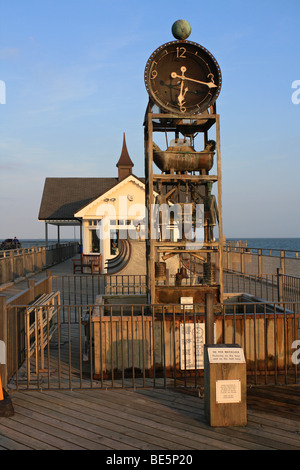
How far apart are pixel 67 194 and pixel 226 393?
3297 cm

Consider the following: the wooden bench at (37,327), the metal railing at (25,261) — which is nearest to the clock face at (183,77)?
the wooden bench at (37,327)

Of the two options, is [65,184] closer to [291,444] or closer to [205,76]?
[205,76]

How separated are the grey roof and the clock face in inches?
913

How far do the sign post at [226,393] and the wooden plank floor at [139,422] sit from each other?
118 mm

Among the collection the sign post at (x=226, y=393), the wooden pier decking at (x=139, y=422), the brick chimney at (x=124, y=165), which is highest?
the brick chimney at (x=124, y=165)

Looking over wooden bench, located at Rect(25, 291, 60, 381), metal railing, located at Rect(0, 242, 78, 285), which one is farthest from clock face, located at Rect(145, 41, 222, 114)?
metal railing, located at Rect(0, 242, 78, 285)

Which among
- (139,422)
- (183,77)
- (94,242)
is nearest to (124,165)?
(94,242)

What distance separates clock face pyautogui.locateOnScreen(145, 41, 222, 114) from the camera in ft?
27.8

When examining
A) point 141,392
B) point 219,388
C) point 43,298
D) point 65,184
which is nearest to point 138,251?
point 43,298

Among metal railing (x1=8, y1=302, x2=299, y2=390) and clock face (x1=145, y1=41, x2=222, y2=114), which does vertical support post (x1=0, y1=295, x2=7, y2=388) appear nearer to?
metal railing (x1=8, y1=302, x2=299, y2=390)

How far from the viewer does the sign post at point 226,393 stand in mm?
5082

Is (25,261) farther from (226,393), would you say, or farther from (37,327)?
(226,393)

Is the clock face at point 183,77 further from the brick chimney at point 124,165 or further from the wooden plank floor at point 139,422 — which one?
the brick chimney at point 124,165
